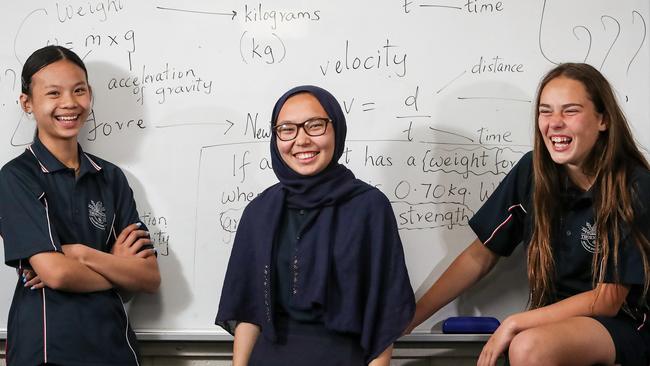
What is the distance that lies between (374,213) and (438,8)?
69 centimetres

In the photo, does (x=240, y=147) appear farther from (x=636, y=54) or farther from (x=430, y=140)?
(x=636, y=54)

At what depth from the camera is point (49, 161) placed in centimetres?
217

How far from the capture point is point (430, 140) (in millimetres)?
2299

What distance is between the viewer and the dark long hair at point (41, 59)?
2.18 meters

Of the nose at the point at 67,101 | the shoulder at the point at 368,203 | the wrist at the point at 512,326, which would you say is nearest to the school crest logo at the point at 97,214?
the nose at the point at 67,101

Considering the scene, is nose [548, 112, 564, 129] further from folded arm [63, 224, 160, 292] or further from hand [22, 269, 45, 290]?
hand [22, 269, 45, 290]

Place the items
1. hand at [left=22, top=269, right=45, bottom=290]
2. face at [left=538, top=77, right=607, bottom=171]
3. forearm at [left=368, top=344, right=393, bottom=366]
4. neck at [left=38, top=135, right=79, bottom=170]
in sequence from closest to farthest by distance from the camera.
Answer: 1. forearm at [left=368, top=344, right=393, bottom=366]
2. face at [left=538, top=77, right=607, bottom=171]
3. hand at [left=22, top=269, right=45, bottom=290]
4. neck at [left=38, top=135, right=79, bottom=170]

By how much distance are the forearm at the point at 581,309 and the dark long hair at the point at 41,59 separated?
130 centimetres

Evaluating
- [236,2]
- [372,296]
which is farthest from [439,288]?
[236,2]

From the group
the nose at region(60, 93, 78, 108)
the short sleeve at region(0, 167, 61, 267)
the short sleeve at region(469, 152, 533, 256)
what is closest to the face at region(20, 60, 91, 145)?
the nose at region(60, 93, 78, 108)

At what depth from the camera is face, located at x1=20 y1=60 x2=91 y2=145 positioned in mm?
2178

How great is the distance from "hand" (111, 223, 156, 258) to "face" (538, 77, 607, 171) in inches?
42.2

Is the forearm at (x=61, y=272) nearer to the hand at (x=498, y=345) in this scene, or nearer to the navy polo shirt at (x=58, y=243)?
the navy polo shirt at (x=58, y=243)

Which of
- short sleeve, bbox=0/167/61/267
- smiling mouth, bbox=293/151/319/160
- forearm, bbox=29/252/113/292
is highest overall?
smiling mouth, bbox=293/151/319/160
